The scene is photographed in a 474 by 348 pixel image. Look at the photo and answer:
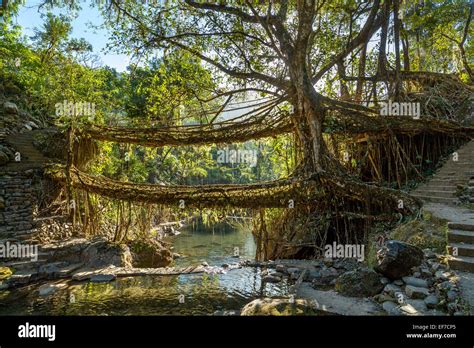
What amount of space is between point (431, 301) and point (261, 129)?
5261 mm

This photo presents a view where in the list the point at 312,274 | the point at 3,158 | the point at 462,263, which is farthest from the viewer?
the point at 3,158

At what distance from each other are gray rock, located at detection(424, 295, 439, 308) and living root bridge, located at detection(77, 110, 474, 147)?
4.37 m

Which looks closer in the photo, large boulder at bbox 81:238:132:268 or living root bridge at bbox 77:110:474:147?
living root bridge at bbox 77:110:474:147

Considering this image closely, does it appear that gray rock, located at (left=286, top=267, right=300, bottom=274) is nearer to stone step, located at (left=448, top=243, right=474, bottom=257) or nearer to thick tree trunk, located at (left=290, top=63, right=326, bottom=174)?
thick tree trunk, located at (left=290, top=63, right=326, bottom=174)

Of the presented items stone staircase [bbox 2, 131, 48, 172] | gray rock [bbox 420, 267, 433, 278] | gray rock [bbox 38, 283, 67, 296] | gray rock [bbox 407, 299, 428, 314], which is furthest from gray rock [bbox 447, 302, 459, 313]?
stone staircase [bbox 2, 131, 48, 172]

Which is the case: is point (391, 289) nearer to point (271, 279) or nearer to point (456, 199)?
point (271, 279)

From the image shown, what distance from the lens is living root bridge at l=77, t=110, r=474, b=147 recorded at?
667 cm

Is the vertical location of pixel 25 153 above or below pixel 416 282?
above

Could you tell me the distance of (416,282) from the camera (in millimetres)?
3230

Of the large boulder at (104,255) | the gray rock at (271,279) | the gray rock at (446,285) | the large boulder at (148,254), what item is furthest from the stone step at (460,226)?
the large boulder at (148,254)

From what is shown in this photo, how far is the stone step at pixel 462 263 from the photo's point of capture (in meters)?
3.22

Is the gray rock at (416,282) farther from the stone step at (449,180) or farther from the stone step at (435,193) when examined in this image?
the stone step at (449,180)

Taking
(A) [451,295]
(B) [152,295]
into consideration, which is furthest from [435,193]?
(B) [152,295]
